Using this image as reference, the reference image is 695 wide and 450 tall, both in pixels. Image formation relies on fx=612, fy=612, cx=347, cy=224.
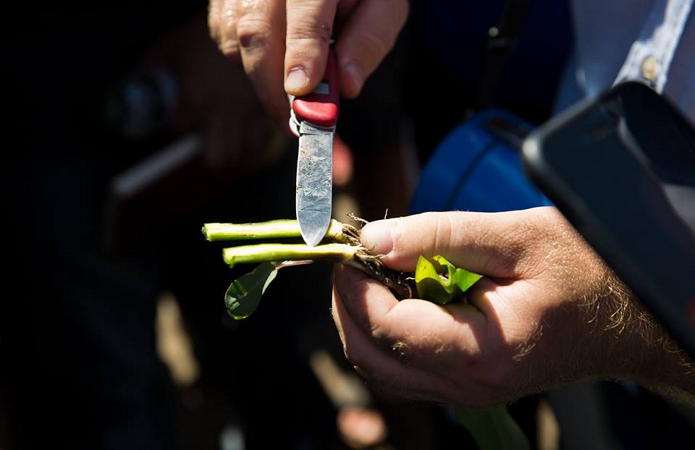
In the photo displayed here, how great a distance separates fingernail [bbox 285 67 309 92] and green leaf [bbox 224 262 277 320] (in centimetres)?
37

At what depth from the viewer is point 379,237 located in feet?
3.28

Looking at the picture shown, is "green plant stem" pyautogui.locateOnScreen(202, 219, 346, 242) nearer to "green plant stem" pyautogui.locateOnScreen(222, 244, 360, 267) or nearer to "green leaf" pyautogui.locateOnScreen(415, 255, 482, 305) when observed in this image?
"green plant stem" pyautogui.locateOnScreen(222, 244, 360, 267)

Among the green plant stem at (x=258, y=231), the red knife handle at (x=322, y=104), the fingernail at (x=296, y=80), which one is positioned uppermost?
the fingernail at (x=296, y=80)

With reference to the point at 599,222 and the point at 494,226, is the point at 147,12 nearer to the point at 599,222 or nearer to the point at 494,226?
the point at 494,226

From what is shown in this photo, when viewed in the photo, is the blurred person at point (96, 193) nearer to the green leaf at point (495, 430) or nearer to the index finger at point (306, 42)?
the index finger at point (306, 42)

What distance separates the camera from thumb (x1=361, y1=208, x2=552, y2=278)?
3.27 feet

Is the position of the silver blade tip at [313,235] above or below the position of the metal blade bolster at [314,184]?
below

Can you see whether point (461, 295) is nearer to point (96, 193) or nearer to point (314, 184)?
point (314, 184)

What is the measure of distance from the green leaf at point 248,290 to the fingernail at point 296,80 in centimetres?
37

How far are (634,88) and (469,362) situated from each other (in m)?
0.48

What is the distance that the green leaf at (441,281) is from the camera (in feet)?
3.28

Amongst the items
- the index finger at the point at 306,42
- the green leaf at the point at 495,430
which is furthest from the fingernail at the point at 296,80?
the green leaf at the point at 495,430

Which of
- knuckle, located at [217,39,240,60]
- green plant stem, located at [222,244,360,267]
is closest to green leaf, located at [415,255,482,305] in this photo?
green plant stem, located at [222,244,360,267]

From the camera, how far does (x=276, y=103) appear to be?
4.39 ft
